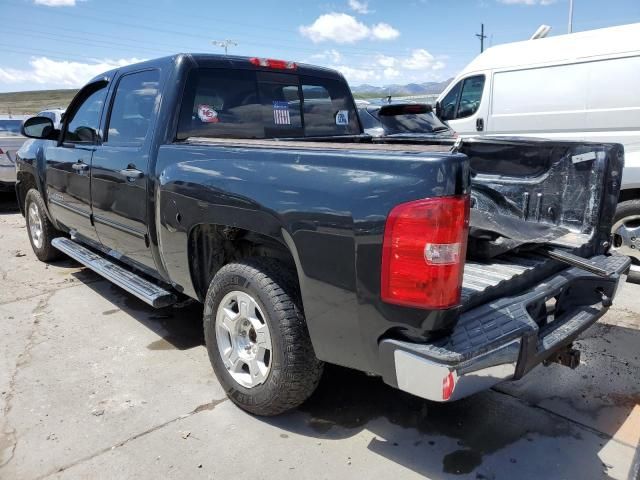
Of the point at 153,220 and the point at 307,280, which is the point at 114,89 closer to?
the point at 153,220

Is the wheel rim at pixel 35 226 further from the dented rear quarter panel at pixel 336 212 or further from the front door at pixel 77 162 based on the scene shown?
the dented rear quarter panel at pixel 336 212

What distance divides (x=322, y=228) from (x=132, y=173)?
5.92 feet

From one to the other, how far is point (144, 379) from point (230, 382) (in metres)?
0.78

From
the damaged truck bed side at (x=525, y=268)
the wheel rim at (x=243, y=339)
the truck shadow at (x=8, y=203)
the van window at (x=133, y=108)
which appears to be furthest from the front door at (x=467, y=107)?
the truck shadow at (x=8, y=203)

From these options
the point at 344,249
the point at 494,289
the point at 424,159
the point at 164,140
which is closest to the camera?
the point at 424,159

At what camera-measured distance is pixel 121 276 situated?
13.2 ft

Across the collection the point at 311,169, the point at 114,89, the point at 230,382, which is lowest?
the point at 230,382

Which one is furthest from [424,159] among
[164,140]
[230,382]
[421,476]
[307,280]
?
[164,140]

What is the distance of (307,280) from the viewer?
7.78 feet

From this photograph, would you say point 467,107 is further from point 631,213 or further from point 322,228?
point 322,228

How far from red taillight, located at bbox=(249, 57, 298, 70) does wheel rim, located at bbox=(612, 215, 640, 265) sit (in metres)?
3.79

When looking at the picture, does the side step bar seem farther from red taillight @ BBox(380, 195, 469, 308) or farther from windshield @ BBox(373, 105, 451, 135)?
windshield @ BBox(373, 105, 451, 135)

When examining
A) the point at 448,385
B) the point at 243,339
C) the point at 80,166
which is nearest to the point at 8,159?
the point at 80,166

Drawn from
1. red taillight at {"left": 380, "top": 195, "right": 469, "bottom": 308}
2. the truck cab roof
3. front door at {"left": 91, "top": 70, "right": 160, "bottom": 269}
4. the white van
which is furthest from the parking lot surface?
the white van
